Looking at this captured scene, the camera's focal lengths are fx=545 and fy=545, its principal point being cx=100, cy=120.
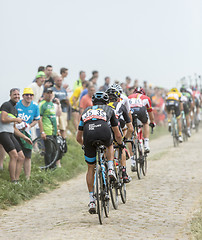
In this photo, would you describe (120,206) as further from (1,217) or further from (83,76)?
(83,76)

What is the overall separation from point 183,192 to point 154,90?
19.6 metres

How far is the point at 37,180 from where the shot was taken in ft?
41.8

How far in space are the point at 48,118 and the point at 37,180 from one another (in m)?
2.06

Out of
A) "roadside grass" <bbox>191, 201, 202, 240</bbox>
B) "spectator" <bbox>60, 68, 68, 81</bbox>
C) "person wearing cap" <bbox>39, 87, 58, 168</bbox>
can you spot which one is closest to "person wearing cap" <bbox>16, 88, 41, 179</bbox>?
"person wearing cap" <bbox>39, 87, 58, 168</bbox>

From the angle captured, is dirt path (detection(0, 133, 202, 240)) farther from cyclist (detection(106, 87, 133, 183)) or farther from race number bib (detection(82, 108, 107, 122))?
race number bib (detection(82, 108, 107, 122))

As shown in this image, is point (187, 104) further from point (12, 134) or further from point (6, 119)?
point (6, 119)

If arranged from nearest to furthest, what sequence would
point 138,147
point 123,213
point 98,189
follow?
point 98,189 < point 123,213 < point 138,147

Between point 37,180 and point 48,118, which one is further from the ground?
point 48,118

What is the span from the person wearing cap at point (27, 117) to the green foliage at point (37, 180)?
41 centimetres

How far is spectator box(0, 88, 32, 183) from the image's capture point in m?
11.5

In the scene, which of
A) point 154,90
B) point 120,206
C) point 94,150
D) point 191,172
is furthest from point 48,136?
point 154,90

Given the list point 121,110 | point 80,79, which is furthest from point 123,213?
point 80,79

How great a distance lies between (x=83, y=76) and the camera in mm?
19391

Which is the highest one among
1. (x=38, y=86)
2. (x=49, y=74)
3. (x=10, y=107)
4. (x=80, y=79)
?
(x=49, y=74)
